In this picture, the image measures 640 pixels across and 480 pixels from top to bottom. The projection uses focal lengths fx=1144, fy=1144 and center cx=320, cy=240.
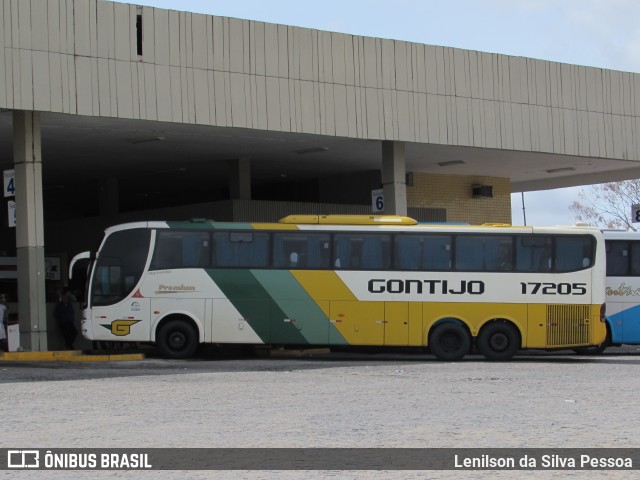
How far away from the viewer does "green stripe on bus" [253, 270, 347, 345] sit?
25672 millimetres

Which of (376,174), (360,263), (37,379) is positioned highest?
(376,174)

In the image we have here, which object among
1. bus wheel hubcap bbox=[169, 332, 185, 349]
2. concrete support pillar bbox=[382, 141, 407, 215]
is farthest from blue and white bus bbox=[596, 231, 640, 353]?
bus wheel hubcap bbox=[169, 332, 185, 349]

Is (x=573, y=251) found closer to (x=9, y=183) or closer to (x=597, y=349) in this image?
(x=597, y=349)

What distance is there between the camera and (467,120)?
30141 mm

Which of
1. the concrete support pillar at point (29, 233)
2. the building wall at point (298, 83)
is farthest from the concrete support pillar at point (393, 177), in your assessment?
the concrete support pillar at point (29, 233)

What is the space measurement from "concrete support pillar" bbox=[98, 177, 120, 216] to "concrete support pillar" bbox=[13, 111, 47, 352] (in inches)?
561

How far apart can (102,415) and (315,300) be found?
475 inches

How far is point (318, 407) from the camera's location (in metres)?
14.8

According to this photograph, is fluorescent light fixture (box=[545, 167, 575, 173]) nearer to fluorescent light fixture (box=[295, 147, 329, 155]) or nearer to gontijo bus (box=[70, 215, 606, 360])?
fluorescent light fixture (box=[295, 147, 329, 155])

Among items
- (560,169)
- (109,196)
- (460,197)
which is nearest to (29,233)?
(109,196)

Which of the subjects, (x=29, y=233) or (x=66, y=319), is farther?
(x=66, y=319)

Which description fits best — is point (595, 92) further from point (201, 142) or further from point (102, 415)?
point (102, 415)

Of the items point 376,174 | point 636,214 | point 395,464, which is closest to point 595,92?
point 636,214

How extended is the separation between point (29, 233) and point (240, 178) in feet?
33.8
